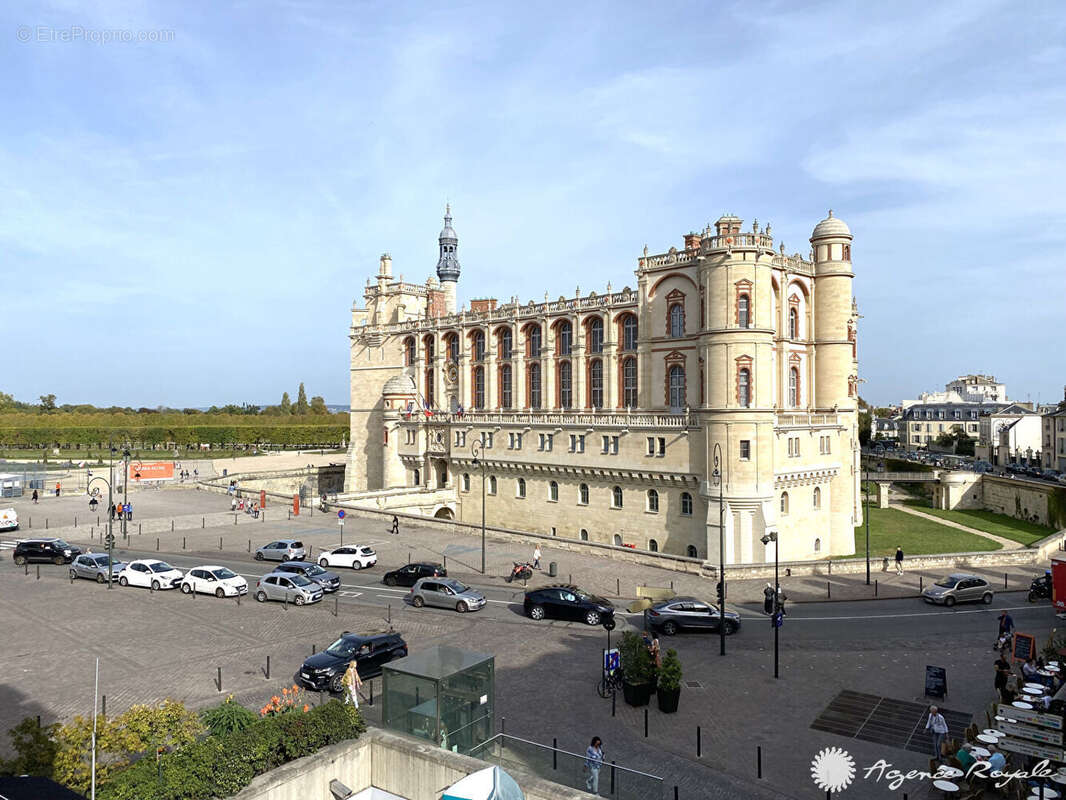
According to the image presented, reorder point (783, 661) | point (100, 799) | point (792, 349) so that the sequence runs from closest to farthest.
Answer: point (100, 799) < point (783, 661) < point (792, 349)

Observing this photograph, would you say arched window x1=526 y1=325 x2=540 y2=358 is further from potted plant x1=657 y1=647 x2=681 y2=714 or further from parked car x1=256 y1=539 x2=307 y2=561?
potted plant x1=657 y1=647 x2=681 y2=714

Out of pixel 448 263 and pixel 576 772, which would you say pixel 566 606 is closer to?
pixel 576 772

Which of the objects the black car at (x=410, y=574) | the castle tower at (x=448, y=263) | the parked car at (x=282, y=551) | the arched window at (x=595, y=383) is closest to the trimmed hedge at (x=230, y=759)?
the black car at (x=410, y=574)

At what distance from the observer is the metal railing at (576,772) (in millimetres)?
15023

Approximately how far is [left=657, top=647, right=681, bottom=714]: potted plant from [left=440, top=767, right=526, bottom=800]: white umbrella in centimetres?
915

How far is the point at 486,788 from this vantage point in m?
11.7

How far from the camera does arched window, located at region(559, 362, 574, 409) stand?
6165 cm

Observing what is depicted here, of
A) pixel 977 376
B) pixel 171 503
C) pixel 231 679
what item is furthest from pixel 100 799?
pixel 977 376

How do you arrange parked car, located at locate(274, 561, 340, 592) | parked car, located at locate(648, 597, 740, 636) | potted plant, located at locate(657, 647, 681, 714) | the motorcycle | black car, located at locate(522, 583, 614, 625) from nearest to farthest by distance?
potted plant, located at locate(657, 647, 681, 714) < parked car, located at locate(648, 597, 740, 636) < black car, located at locate(522, 583, 614, 625) < parked car, located at locate(274, 561, 340, 592) < the motorcycle

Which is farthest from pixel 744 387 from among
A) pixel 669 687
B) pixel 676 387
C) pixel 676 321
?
pixel 669 687

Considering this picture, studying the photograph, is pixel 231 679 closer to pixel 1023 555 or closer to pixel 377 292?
pixel 1023 555

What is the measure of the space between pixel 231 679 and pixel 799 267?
46.7 meters

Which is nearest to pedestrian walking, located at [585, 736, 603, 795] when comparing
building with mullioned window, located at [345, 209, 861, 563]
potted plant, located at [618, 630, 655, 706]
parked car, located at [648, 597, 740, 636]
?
potted plant, located at [618, 630, 655, 706]

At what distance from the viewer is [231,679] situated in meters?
22.2
